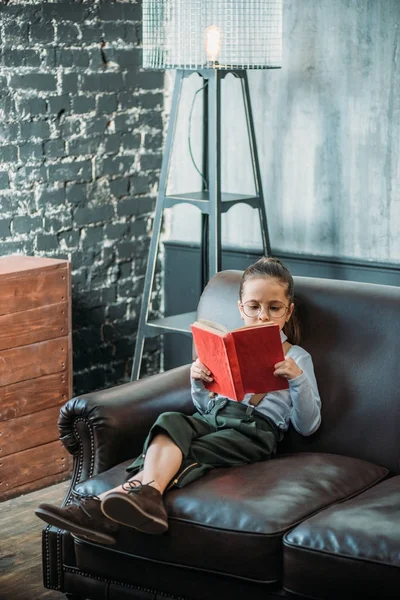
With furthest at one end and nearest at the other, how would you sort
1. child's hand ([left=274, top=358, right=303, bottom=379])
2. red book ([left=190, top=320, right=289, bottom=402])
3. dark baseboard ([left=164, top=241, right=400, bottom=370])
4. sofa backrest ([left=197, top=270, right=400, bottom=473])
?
dark baseboard ([left=164, top=241, right=400, bottom=370]) < sofa backrest ([left=197, top=270, right=400, bottom=473]) < child's hand ([left=274, top=358, right=303, bottom=379]) < red book ([left=190, top=320, right=289, bottom=402])

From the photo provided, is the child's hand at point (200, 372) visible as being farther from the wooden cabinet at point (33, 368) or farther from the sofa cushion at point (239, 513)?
the wooden cabinet at point (33, 368)

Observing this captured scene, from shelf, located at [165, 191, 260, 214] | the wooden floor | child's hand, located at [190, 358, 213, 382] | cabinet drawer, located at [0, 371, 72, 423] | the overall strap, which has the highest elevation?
shelf, located at [165, 191, 260, 214]

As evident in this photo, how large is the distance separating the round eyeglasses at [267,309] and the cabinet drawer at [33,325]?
3.76 ft

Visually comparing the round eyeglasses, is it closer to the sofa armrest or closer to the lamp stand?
the sofa armrest

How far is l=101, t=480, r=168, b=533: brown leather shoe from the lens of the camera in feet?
7.99

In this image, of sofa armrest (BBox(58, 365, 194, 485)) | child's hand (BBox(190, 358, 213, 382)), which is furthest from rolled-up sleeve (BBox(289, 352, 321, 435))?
sofa armrest (BBox(58, 365, 194, 485))

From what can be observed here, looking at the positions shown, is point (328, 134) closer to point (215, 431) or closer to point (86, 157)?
point (86, 157)

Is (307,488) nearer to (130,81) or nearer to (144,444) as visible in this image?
(144,444)

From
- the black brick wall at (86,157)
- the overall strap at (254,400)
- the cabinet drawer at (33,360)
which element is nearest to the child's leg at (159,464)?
the overall strap at (254,400)

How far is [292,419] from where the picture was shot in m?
2.92

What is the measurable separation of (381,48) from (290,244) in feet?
3.01

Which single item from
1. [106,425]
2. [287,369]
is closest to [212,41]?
[287,369]

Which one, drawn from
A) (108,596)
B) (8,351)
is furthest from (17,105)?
(108,596)

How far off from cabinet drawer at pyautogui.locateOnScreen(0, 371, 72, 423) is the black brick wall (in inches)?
20.1
